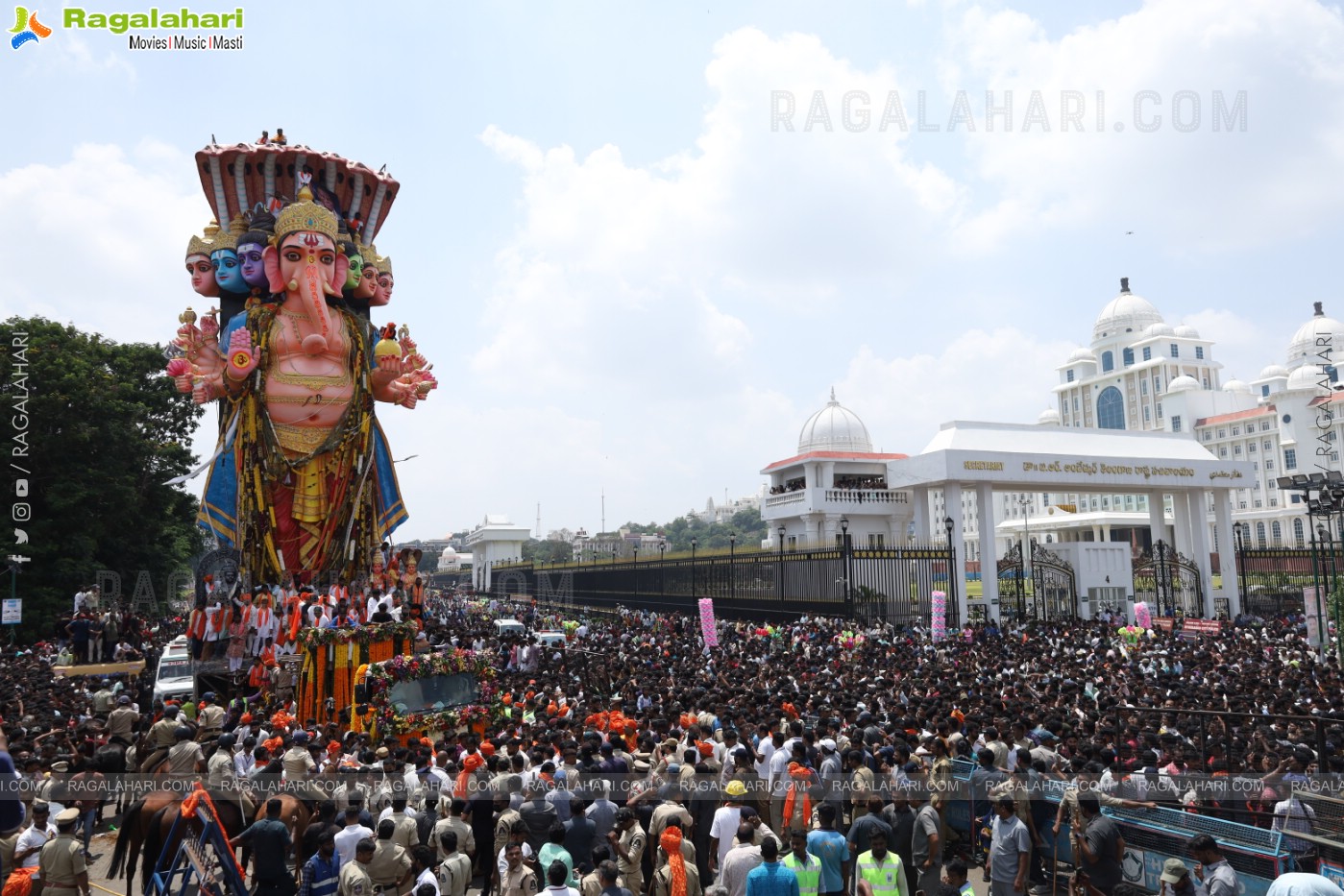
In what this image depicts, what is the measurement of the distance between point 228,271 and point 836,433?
3198 cm

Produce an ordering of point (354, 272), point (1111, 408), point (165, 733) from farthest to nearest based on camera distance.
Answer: point (1111, 408) → point (354, 272) → point (165, 733)

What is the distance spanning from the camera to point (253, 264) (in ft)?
77.3

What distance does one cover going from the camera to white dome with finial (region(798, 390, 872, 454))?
48031mm

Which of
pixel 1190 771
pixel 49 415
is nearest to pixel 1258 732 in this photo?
pixel 1190 771

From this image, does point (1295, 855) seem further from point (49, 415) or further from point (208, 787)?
point (49, 415)

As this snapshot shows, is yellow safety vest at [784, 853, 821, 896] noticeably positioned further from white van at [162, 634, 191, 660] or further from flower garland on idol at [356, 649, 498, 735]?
white van at [162, 634, 191, 660]

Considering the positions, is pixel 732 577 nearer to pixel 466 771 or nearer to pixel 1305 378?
pixel 466 771

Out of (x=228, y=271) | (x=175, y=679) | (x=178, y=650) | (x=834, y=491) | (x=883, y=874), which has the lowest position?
(x=883, y=874)

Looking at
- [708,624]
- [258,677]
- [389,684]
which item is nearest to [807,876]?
[389,684]

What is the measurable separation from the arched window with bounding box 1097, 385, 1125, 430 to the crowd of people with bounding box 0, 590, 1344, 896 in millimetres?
77882

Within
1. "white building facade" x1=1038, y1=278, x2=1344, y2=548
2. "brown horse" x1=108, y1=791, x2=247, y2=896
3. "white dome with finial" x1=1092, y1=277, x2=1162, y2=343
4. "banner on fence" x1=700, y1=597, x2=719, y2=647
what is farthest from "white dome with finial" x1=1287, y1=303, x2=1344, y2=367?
"brown horse" x1=108, y1=791, x2=247, y2=896

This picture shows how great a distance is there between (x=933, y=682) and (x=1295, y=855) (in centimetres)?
937

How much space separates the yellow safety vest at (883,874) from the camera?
661 cm

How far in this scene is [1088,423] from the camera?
91.2m
